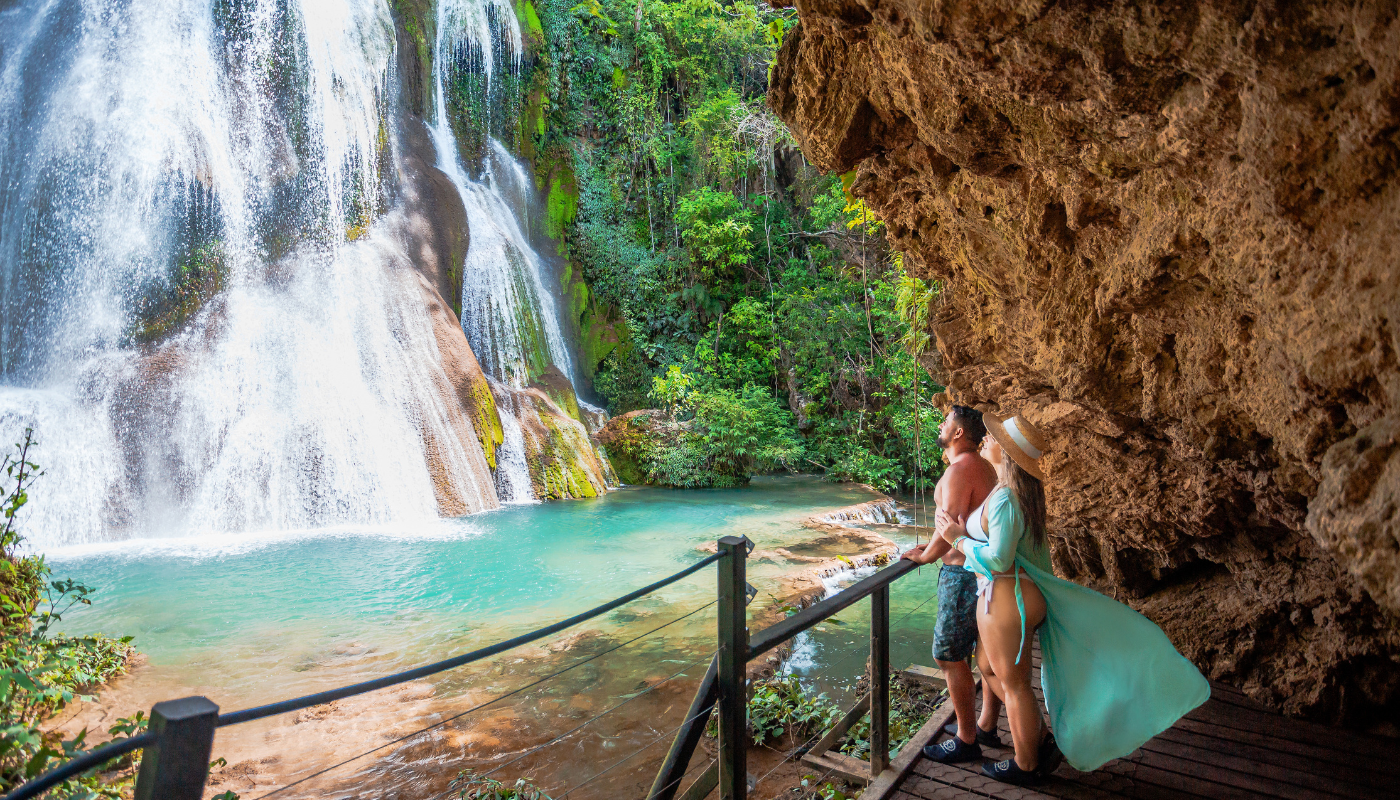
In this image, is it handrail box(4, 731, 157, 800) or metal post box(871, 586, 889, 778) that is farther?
metal post box(871, 586, 889, 778)

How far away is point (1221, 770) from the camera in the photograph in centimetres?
281

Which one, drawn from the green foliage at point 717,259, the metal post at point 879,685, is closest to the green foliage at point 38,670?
the metal post at point 879,685

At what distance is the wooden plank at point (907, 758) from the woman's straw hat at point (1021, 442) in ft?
4.11

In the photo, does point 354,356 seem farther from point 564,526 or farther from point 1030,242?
point 1030,242

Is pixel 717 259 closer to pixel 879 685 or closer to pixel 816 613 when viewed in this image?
pixel 879 685

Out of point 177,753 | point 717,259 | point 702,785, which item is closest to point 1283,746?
point 702,785

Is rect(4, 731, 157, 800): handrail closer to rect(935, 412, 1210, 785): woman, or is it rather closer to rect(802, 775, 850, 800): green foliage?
rect(935, 412, 1210, 785): woman

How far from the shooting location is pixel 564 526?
10.8 m

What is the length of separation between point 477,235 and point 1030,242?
1388cm

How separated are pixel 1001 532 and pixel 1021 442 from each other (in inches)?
12.5

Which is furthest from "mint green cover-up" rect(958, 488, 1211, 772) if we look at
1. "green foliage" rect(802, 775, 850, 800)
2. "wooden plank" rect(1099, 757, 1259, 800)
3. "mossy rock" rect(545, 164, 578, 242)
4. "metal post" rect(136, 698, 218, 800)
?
"mossy rock" rect(545, 164, 578, 242)

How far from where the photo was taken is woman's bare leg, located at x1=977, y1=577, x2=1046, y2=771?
100 inches

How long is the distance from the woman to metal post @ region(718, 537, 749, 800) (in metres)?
0.87

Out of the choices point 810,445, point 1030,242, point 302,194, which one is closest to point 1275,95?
point 1030,242
